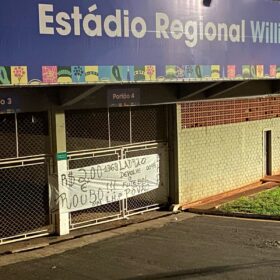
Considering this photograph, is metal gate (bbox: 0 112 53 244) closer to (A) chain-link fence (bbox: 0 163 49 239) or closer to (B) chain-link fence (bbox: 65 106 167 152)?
(A) chain-link fence (bbox: 0 163 49 239)

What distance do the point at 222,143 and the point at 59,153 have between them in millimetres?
5075

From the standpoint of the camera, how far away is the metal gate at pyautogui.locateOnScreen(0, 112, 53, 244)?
9742 millimetres

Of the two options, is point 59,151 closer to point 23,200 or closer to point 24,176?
point 24,176

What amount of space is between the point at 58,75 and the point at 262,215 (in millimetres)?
5585

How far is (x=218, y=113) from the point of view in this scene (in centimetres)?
1378

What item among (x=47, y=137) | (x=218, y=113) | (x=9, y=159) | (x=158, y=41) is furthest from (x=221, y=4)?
(x=9, y=159)

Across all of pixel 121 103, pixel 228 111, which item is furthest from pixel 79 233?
pixel 228 111

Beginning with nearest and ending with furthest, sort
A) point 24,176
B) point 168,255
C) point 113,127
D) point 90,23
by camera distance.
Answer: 1. point 168,255
2. point 90,23
3. point 24,176
4. point 113,127

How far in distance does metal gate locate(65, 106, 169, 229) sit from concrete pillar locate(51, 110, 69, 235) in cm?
27

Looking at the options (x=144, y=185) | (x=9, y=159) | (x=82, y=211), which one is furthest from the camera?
(x=144, y=185)

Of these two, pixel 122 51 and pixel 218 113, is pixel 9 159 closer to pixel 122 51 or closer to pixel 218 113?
pixel 122 51

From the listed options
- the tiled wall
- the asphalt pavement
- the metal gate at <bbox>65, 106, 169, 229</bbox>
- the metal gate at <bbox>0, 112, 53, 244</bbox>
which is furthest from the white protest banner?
the tiled wall

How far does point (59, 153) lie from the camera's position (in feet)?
33.8

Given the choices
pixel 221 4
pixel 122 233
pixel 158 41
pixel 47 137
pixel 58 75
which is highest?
pixel 221 4
